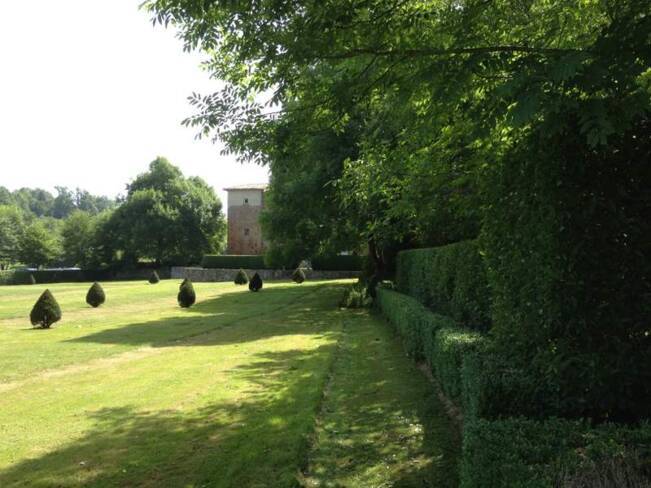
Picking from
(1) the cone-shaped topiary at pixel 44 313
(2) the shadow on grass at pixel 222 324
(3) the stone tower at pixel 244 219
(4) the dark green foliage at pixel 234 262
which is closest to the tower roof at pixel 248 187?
(3) the stone tower at pixel 244 219

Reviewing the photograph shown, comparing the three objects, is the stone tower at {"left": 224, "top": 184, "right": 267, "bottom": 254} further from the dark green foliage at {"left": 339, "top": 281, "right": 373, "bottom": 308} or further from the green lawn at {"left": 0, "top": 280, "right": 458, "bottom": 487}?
the green lawn at {"left": 0, "top": 280, "right": 458, "bottom": 487}

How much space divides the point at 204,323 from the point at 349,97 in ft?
55.0

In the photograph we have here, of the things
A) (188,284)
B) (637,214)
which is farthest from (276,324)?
(637,214)

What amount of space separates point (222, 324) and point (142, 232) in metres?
47.8

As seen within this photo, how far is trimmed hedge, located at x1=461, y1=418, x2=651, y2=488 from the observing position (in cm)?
290

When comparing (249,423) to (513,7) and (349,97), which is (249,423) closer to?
(349,97)

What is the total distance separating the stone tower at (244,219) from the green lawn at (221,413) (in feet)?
167

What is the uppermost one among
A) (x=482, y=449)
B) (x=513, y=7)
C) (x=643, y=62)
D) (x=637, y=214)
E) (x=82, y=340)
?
(x=513, y=7)

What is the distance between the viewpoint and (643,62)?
11.6 feet

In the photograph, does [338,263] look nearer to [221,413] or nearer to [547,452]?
[221,413]

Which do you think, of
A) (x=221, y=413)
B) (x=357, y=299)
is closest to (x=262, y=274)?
(x=357, y=299)

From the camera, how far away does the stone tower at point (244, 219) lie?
68.2 meters

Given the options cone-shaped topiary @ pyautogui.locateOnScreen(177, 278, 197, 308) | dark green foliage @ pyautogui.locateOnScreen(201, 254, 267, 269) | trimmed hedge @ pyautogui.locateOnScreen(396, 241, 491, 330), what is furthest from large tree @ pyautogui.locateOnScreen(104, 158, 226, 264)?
trimmed hedge @ pyautogui.locateOnScreen(396, 241, 491, 330)

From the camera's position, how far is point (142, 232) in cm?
6456
